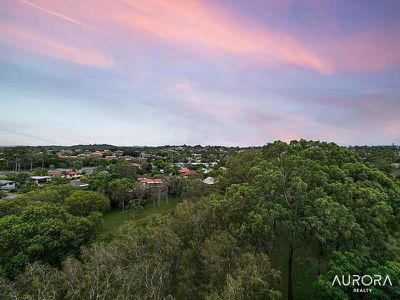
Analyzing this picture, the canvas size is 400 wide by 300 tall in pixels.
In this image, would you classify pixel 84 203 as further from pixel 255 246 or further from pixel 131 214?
pixel 255 246

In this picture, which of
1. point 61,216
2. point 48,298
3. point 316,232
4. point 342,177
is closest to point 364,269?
point 316,232

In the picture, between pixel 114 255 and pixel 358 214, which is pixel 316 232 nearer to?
pixel 358 214

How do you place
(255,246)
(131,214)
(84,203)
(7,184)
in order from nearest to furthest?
(255,246) → (84,203) → (131,214) → (7,184)
